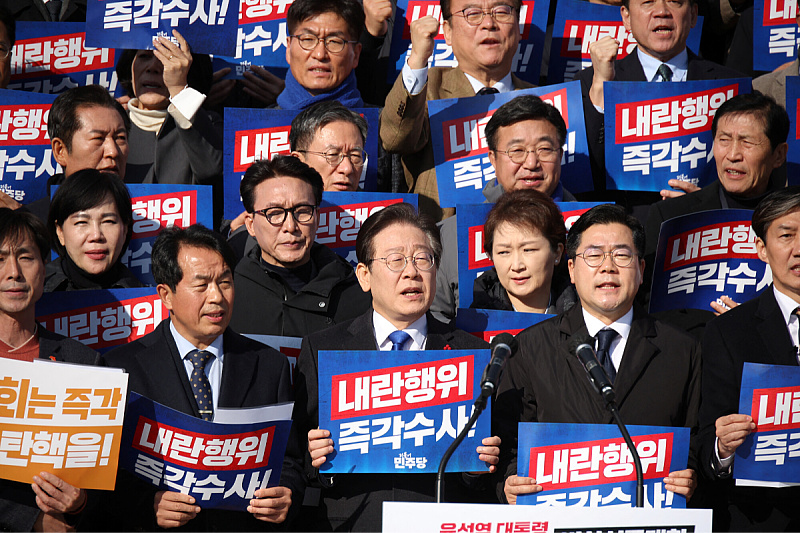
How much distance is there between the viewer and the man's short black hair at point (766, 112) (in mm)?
5797

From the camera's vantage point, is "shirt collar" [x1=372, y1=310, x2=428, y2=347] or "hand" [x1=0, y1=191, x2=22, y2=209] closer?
"shirt collar" [x1=372, y1=310, x2=428, y2=347]

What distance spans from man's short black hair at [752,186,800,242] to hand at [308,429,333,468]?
7.87ft

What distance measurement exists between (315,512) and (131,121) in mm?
3197

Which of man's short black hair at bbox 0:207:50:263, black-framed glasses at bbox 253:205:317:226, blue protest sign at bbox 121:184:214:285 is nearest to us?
man's short black hair at bbox 0:207:50:263

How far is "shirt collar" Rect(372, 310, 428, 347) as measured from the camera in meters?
4.71

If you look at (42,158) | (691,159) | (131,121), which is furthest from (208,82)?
(691,159)

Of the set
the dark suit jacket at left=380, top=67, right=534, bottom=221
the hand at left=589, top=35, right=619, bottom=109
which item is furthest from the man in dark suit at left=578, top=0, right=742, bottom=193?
the dark suit jacket at left=380, top=67, right=534, bottom=221

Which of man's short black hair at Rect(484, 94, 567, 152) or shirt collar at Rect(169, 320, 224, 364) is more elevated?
man's short black hair at Rect(484, 94, 567, 152)

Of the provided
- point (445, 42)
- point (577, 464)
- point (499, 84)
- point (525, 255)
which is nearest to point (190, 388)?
point (577, 464)

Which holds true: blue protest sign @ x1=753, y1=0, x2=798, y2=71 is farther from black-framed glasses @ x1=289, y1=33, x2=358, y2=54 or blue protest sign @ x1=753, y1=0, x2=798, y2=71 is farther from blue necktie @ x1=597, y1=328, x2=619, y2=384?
blue necktie @ x1=597, y1=328, x2=619, y2=384

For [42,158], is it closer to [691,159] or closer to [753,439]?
[691,159]

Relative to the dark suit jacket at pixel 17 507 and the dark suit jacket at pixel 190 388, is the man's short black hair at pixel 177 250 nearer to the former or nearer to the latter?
the dark suit jacket at pixel 190 388

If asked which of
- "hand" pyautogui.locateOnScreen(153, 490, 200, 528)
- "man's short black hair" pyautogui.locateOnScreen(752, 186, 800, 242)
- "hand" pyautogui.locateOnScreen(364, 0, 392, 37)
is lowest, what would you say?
"hand" pyautogui.locateOnScreen(153, 490, 200, 528)

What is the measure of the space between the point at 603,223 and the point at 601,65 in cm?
199
